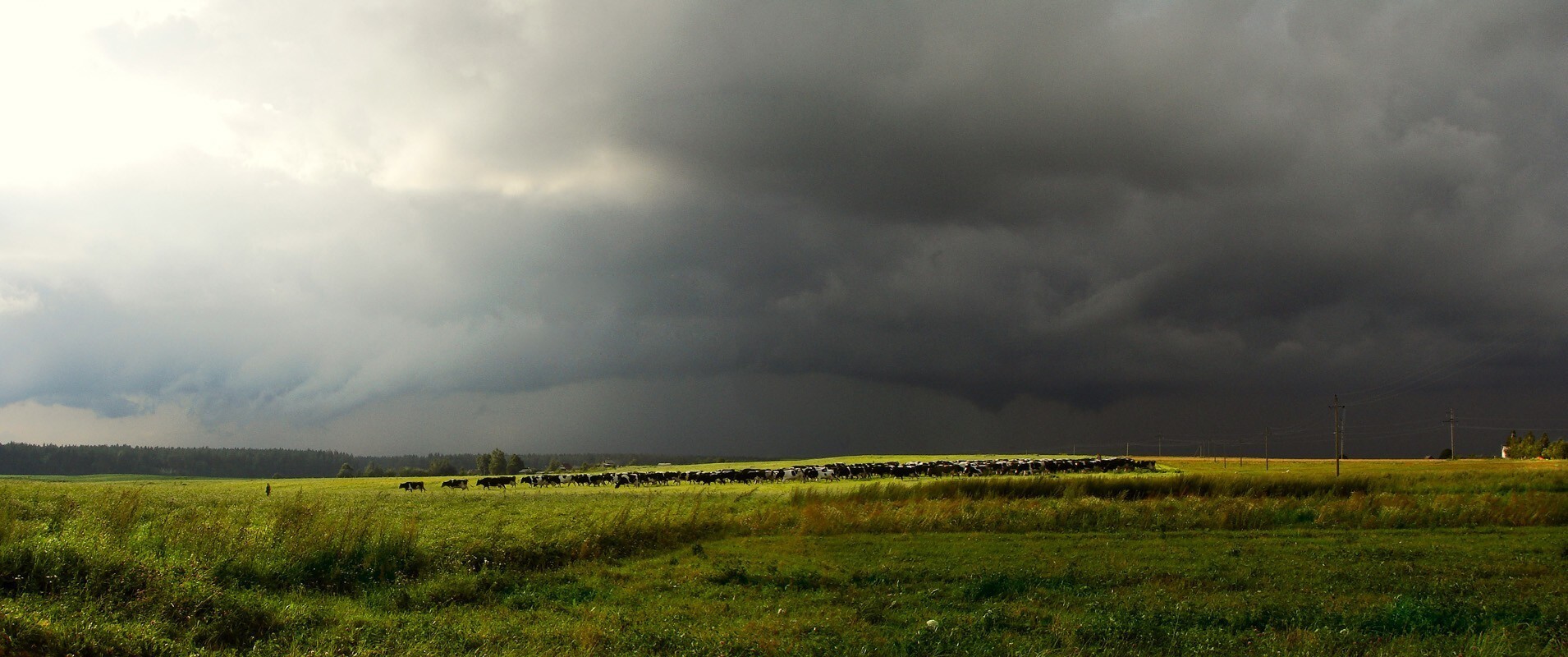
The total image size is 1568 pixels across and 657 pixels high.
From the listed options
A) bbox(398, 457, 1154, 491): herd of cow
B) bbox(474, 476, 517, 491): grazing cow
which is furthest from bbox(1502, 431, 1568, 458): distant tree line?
bbox(474, 476, 517, 491): grazing cow

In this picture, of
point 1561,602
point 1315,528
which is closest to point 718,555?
point 1561,602

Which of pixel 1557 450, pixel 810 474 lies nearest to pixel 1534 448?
pixel 1557 450

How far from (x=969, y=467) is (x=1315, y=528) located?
48965 millimetres

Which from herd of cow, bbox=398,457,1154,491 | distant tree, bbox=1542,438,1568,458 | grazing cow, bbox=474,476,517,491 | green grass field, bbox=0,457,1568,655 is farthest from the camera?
distant tree, bbox=1542,438,1568,458

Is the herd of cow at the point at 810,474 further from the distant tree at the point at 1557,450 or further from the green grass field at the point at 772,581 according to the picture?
the distant tree at the point at 1557,450

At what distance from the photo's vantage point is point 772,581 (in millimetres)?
19500

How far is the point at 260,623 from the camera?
1295cm

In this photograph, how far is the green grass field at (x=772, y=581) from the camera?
12695 mm

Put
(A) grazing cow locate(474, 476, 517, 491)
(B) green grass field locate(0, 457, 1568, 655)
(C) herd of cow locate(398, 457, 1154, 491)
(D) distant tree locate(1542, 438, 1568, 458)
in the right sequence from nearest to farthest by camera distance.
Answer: (B) green grass field locate(0, 457, 1568, 655) → (A) grazing cow locate(474, 476, 517, 491) → (C) herd of cow locate(398, 457, 1154, 491) → (D) distant tree locate(1542, 438, 1568, 458)

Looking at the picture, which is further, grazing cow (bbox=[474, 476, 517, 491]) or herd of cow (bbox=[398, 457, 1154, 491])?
herd of cow (bbox=[398, 457, 1154, 491])

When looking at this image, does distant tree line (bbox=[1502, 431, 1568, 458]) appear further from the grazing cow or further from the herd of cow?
the grazing cow

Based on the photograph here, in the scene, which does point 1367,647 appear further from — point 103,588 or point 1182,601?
point 103,588

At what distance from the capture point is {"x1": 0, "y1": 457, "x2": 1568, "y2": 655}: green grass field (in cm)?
1270

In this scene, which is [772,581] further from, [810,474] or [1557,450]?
[1557,450]
